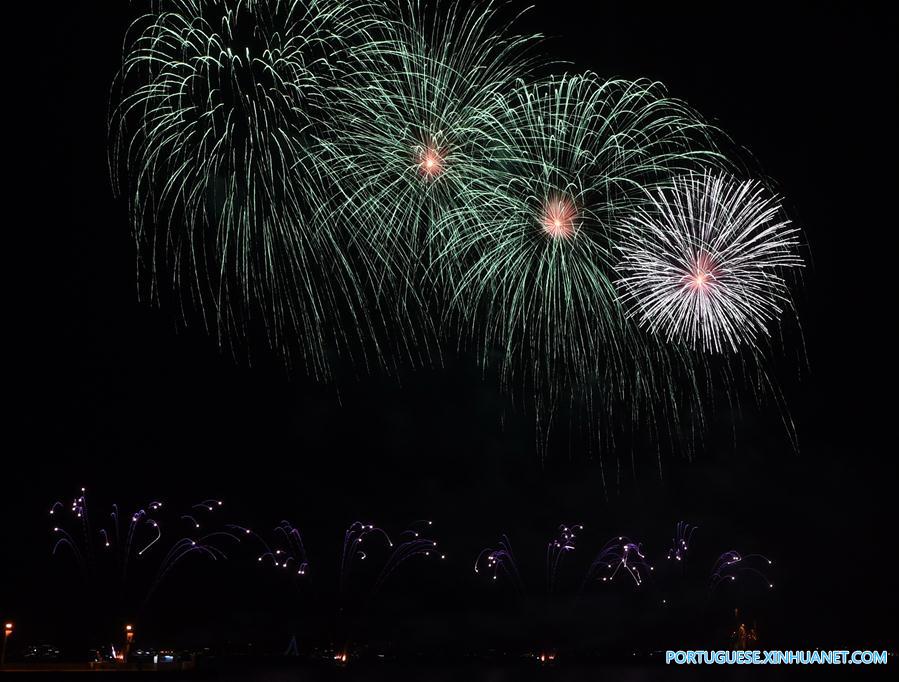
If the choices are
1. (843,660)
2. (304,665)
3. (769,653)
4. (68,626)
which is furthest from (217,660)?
(843,660)

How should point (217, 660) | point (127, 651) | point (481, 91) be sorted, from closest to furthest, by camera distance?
point (481, 91) → point (127, 651) → point (217, 660)

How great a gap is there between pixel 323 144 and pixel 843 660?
104 meters

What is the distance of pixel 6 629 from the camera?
4875 cm

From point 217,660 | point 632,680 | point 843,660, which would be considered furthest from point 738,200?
point 217,660

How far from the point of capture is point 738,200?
22.0 meters

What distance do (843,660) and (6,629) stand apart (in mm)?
92578

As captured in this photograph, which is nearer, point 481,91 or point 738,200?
point 481,91

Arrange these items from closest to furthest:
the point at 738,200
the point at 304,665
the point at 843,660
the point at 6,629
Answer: the point at 738,200 → the point at 6,629 → the point at 843,660 → the point at 304,665

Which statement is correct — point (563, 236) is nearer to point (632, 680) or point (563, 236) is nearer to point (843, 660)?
point (632, 680)

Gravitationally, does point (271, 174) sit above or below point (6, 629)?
above

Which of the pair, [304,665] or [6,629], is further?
[304,665]

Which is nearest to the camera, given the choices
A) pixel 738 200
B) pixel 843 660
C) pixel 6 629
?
pixel 738 200

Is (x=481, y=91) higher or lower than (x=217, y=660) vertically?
higher

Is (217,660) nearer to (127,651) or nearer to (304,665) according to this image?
(304,665)
